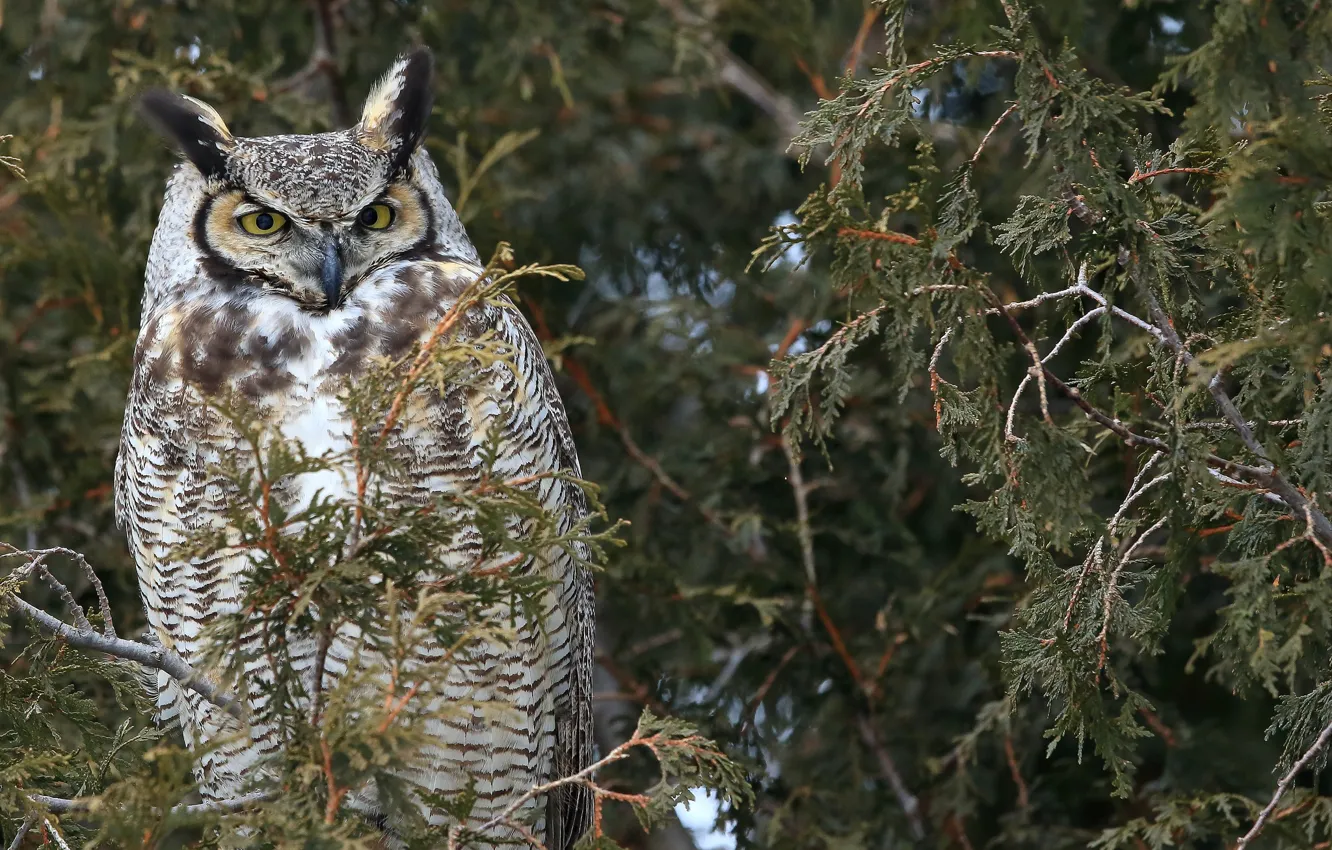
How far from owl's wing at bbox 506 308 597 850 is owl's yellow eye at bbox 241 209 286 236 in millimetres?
504

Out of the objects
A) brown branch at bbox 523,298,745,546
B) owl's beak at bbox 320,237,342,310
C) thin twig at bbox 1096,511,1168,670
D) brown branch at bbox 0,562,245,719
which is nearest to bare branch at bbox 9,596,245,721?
brown branch at bbox 0,562,245,719

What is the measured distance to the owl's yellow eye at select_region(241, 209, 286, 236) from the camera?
2.83m

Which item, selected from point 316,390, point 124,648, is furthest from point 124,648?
point 316,390

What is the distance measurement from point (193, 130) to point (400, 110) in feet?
1.47

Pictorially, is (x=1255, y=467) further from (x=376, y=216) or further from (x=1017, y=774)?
→ (x=376, y=216)

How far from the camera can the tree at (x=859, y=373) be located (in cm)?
200

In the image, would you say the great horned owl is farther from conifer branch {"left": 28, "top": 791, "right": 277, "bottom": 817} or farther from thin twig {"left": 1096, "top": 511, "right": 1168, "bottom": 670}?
thin twig {"left": 1096, "top": 511, "right": 1168, "bottom": 670}

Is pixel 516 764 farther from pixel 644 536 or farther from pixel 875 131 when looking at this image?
pixel 875 131

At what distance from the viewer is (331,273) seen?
107 inches

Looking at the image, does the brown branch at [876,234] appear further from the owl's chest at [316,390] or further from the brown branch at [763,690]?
the brown branch at [763,690]

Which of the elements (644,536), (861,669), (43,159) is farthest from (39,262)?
(861,669)

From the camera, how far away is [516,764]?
9.53 feet

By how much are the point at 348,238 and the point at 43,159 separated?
4.80 feet

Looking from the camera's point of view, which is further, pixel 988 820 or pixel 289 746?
pixel 988 820
